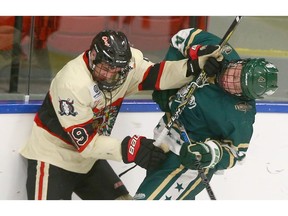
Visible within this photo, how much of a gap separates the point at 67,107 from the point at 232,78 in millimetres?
575

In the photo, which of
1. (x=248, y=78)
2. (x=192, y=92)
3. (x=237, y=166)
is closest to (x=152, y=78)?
(x=192, y=92)

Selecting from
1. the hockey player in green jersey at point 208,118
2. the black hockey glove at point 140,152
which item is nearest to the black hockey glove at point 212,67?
the hockey player in green jersey at point 208,118

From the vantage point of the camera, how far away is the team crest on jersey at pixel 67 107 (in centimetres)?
298

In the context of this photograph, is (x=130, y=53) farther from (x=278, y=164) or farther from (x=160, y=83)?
(x=278, y=164)

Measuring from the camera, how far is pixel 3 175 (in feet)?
11.3

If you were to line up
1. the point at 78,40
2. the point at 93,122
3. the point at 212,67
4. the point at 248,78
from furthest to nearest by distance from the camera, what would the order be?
the point at 78,40 < the point at 93,122 < the point at 212,67 < the point at 248,78

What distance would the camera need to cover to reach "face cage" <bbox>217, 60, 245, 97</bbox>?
290cm

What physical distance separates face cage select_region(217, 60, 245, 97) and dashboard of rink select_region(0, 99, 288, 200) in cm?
76

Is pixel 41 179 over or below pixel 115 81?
below

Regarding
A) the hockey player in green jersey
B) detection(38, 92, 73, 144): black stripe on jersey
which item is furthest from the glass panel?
the hockey player in green jersey

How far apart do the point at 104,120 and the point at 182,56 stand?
1.22 feet

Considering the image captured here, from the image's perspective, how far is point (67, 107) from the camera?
118 inches

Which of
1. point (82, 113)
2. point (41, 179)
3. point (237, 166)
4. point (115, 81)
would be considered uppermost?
point (115, 81)

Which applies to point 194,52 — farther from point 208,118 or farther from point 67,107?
point 67,107
